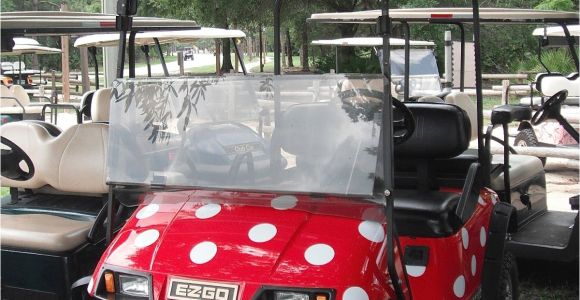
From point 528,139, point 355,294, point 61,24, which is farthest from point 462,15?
point 528,139

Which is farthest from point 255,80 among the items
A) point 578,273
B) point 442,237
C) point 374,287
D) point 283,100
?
point 578,273

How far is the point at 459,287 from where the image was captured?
2523 mm

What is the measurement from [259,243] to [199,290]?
244mm

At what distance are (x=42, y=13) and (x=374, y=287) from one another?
2763 mm

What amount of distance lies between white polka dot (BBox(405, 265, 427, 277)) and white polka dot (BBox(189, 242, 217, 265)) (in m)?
0.80

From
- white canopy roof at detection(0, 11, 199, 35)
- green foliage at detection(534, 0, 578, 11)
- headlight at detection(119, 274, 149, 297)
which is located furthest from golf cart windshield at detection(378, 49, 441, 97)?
headlight at detection(119, 274, 149, 297)

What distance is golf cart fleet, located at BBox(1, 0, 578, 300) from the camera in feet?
6.61

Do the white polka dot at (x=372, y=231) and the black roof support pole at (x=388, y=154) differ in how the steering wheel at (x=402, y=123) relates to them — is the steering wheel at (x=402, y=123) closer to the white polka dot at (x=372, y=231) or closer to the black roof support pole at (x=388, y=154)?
the black roof support pole at (x=388, y=154)

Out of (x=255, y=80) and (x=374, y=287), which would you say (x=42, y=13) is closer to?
(x=255, y=80)

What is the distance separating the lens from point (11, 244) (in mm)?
3367

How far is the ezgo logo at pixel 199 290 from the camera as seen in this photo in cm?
196

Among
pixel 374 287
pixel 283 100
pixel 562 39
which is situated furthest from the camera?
pixel 562 39

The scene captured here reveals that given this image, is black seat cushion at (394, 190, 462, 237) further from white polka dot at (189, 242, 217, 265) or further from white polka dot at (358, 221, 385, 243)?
white polka dot at (189, 242, 217, 265)

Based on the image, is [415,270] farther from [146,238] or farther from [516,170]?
[516,170]
